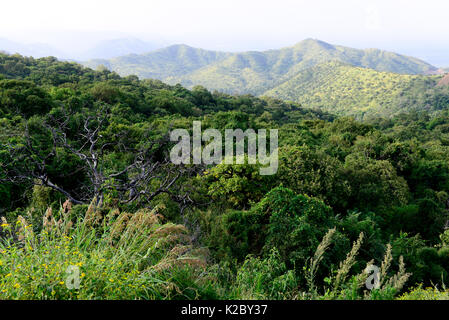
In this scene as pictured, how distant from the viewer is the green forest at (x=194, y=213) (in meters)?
3.16

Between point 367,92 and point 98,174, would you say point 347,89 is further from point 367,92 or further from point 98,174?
point 98,174

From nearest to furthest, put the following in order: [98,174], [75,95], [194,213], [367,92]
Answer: [98,174], [194,213], [75,95], [367,92]

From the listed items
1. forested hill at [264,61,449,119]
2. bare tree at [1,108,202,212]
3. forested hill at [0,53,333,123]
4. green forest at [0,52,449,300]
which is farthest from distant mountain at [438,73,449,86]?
bare tree at [1,108,202,212]

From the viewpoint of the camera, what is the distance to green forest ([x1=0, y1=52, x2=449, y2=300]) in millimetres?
3162

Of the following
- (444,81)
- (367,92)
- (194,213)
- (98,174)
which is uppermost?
(444,81)

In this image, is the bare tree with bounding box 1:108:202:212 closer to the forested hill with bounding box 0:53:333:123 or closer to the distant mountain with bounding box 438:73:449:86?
the forested hill with bounding box 0:53:333:123

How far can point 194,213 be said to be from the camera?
8648 millimetres

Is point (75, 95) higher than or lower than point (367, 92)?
lower

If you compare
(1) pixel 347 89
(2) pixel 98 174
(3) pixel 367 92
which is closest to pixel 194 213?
(2) pixel 98 174

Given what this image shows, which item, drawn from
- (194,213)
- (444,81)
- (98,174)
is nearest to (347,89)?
(444,81)

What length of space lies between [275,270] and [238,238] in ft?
7.67

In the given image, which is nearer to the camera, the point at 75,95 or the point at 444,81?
the point at 75,95

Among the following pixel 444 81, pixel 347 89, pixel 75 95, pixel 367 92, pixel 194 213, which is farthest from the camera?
pixel 347 89
